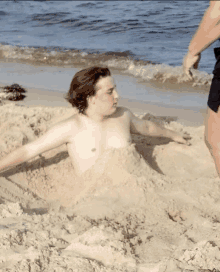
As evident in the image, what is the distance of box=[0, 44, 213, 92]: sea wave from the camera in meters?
5.37

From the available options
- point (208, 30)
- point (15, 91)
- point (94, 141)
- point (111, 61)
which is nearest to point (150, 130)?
point (94, 141)

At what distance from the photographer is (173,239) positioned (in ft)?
5.86

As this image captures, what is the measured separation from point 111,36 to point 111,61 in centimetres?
238

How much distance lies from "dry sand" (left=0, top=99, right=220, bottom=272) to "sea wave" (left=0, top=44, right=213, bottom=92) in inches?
83.9

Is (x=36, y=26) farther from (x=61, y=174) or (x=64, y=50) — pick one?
(x=61, y=174)

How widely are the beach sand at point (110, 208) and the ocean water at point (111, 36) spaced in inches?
75.2

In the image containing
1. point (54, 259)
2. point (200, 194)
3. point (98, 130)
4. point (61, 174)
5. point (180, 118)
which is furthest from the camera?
point (180, 118)

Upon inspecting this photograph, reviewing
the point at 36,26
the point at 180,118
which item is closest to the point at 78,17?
the point at 36,26

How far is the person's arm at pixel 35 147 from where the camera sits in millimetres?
2516

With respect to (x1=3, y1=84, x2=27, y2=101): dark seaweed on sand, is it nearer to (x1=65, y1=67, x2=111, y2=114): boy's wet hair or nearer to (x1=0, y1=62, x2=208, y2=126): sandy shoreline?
(x1=0, y1=62, x2=208, y2=126): sandy shoreline

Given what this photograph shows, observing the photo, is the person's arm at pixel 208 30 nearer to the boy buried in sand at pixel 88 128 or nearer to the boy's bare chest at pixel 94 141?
the boy buried in sand at pixel 88 128

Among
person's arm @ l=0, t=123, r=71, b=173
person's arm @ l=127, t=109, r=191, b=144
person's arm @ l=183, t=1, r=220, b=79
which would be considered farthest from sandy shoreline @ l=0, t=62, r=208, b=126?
person's arm @ l=183, t=1, r=220, b=79

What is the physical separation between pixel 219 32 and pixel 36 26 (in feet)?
31.7

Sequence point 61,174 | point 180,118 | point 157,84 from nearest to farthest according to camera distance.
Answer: point 61,174, point 180,118, point 157,84
